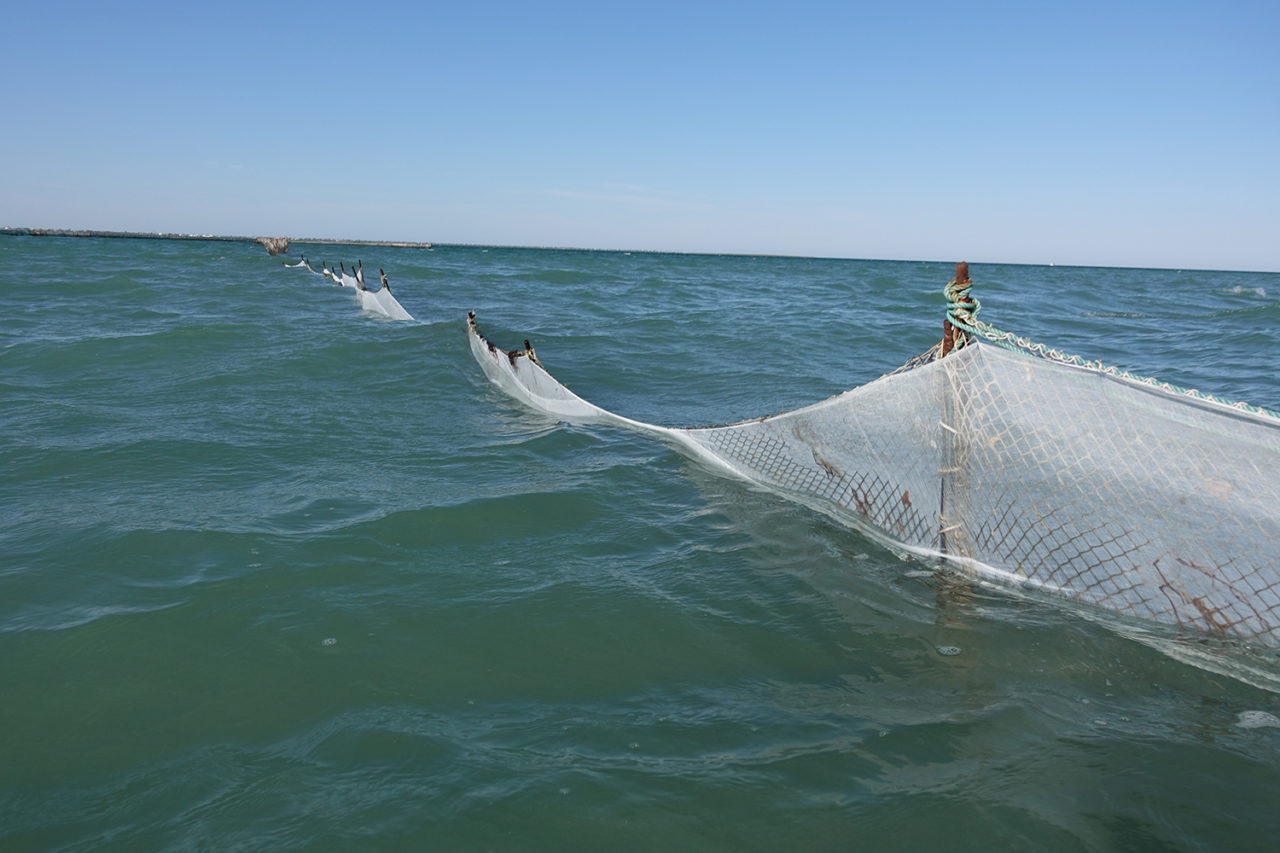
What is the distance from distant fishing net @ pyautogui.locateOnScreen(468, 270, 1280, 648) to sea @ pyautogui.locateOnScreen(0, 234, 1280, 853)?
0.96 ft

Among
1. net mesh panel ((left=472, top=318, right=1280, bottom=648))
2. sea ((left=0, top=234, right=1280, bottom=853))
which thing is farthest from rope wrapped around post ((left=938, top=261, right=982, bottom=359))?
sea ((left=0, top=234, right=1280, bottom=853))

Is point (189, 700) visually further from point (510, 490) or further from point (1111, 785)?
point (1111, 785)

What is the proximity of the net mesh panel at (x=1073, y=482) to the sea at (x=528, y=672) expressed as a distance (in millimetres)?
293

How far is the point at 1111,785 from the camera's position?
2.85 m

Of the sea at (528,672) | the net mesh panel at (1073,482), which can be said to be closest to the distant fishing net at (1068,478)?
the net mesh panel at (1073,482)

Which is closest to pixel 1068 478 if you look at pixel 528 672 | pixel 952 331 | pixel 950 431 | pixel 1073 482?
pixel 1073 482

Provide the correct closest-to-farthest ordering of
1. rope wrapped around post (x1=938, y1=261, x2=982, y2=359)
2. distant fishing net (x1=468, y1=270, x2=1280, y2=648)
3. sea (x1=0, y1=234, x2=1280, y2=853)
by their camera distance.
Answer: sea (x1=0, y1=234, x2=1280, y2=853) < distant fishing net (x1=468, y1=270, x2=1280, y2=648) < rope wrapped around post (x1=938, y1=261, x2=982, y2=359)

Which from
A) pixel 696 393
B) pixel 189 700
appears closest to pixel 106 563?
pixel 189 700

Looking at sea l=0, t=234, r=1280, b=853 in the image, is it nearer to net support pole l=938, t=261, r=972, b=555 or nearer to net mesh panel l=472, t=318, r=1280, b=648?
net mesh panel l=472, t=318, r=1280, b=648

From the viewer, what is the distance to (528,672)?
11.8ft

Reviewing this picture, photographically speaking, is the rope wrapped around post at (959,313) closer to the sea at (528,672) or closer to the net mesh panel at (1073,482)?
the net mesh panel at (1073,482)

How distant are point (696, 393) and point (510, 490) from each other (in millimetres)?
5667

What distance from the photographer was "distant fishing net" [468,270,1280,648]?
11.0 ft

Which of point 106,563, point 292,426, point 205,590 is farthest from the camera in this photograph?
point 292,426
